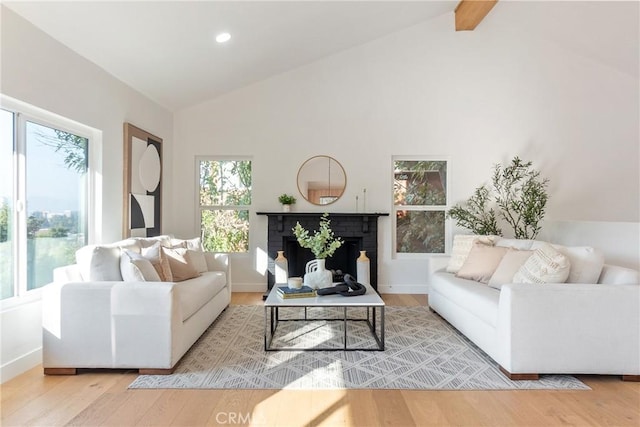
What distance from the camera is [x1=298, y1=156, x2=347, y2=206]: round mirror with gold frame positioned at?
504 cm

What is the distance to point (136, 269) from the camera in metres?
2.65

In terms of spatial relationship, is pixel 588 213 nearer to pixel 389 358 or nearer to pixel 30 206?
pixel 389 358

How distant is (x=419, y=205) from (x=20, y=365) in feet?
14.8

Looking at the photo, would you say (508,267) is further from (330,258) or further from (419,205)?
(330,258)

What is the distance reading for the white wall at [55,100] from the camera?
240 cm

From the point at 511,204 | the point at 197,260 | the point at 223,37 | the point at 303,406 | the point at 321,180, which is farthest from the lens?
the point at 321,180

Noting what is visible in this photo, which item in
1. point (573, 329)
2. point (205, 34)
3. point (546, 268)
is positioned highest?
point (205, 34)

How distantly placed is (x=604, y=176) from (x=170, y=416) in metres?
5.70

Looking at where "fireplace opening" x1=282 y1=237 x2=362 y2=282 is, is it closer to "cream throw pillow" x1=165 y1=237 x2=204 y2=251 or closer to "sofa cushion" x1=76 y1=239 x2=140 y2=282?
"cream throw pillow" x1=165 y1=237 x2=204 y2=251

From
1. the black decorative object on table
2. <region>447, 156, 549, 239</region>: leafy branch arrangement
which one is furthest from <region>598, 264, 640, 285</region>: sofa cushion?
<region>447, 156, 549, 239</region>: leafy branch arrangement

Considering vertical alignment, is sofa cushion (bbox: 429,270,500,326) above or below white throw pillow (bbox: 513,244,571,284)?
below

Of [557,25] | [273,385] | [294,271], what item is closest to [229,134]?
[294,271]

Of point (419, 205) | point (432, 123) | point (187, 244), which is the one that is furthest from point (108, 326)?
point (432, 123)

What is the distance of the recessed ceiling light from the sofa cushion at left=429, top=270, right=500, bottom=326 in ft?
10.8
